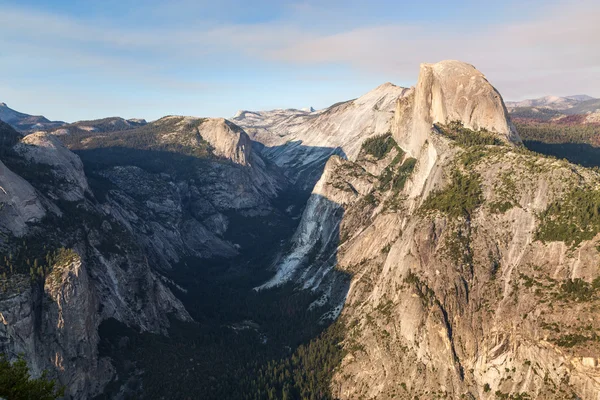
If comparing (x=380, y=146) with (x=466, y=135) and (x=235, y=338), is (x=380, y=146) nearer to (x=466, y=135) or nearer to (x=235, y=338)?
(x=466, y=135)

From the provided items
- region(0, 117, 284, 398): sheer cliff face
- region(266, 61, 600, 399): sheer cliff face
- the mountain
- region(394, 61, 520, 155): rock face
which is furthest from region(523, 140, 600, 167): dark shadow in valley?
region(0, 117, 284, 398): sheer cliff face

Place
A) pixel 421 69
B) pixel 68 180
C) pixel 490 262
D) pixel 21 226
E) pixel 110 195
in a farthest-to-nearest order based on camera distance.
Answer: pixel 110 195 → pixel 421 69 → pixel 68 180 → pixel 21 226 → pixel 490 262

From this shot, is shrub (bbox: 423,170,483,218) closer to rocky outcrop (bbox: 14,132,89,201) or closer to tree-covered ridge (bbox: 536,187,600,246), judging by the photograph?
tree-covered ridge (bbox: 536,187,600,246)

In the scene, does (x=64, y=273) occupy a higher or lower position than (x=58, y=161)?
lower

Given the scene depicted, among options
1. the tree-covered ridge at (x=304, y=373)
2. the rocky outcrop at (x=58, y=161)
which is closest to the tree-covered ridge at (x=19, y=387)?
the tree-covered ridge at (x=304, y=373)

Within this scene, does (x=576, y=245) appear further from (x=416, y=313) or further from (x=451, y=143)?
(x=451, y=143)

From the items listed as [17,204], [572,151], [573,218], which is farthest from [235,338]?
[572,151]

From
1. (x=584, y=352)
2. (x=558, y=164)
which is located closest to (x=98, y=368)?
(x=584, y=352)
